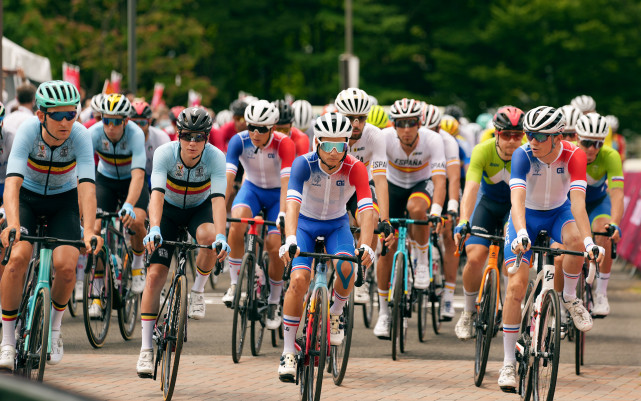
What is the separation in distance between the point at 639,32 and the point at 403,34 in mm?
11404

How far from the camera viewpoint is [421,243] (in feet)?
37.3

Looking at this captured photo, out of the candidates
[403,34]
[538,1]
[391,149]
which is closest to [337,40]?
[403,34]

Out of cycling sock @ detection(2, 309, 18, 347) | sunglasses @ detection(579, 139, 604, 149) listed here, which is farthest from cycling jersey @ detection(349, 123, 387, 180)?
cycling sock @ detection(2, 309, 18, 347)

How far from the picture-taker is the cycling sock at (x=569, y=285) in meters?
9.05

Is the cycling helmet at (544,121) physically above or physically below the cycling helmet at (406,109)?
below

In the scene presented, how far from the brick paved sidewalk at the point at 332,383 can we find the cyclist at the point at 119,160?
1.56 m

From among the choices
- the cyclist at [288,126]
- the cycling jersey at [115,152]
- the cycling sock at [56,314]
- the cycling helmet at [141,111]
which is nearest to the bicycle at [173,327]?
→ the cycling sock at [56,314]

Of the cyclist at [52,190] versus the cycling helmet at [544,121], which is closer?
the cyclist at [52,190]

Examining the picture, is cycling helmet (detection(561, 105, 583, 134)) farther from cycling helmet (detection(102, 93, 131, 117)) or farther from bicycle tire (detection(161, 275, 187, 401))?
bicycle tire (detection(161, 275, 187, 401))

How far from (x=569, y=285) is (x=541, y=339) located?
1.49 meters

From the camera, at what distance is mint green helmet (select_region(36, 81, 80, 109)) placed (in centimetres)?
812

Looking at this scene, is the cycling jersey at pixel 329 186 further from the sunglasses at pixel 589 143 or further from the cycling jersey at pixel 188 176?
the sunglasses at pixel 589 143

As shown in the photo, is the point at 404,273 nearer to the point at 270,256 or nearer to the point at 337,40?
the point at 270,256

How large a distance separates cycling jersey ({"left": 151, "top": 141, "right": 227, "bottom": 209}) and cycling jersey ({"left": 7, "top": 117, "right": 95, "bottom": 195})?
1.69 ft
